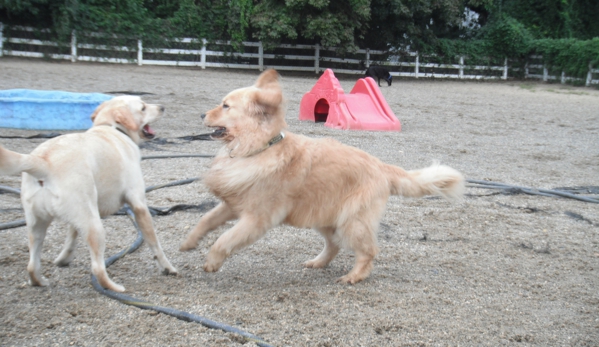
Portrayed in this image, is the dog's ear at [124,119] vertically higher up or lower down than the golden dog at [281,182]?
higher up

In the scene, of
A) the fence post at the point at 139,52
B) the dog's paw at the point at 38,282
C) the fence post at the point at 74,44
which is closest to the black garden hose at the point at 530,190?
the dog's paw at the point at 38,282

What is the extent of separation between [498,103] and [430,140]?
9386 millimetres

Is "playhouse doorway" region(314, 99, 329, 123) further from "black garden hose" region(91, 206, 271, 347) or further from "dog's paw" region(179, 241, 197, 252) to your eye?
"black garden hose" region(91, 206, 271, 347)

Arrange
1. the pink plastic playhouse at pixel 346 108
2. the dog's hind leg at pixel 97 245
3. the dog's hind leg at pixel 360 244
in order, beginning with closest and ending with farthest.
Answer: the dog's hind leg at pixel 97 245
the dog's hind leg at pixel 360 244
the pink plastic playhouse at pixel 346 108

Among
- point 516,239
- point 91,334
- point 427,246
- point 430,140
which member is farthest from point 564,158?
point 91,334

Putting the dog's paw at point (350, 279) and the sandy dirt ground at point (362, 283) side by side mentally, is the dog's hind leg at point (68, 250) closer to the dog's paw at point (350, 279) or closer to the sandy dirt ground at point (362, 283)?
the sandy dirt ground at point (362, 283)

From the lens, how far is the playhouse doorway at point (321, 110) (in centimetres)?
1244

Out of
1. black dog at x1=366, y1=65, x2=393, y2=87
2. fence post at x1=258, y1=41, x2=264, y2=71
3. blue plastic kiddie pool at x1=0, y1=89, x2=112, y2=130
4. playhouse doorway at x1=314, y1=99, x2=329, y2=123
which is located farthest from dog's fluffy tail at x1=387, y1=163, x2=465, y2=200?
fence post at x1=258, y1=41, x2=264, y2=71

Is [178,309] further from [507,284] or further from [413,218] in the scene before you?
[413,218]

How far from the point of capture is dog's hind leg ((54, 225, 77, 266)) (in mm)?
3924

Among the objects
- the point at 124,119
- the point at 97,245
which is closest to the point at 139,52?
the point at 124,119

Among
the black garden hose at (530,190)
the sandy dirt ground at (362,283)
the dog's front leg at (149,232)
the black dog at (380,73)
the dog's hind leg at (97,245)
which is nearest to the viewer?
the sandy dirt ground at (362,283)

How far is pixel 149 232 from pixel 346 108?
844 centimetres

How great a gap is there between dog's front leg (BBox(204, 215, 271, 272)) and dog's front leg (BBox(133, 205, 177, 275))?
0.31 m
